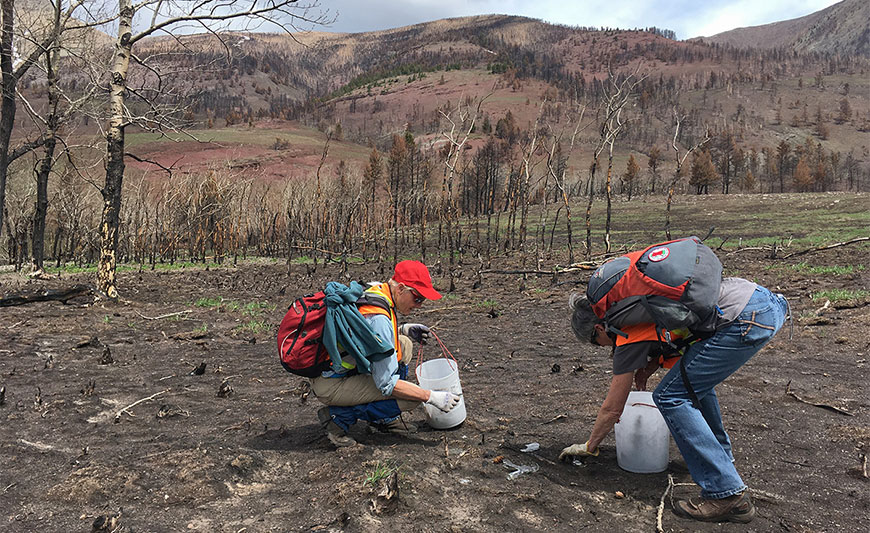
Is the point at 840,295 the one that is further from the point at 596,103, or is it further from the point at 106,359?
the point at 596,103

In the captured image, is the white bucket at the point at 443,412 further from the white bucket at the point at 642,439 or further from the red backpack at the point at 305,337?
the white bucket at the point at 642,439

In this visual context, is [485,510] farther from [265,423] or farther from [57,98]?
[57,98]

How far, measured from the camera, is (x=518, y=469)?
323 cm

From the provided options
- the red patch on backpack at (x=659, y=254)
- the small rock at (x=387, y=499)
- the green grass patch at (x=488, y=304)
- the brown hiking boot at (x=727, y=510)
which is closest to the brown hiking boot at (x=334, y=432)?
the small rock at (x=387, y=499)

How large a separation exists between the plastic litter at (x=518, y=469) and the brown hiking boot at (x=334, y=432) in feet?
3.25

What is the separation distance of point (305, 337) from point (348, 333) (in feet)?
1.01

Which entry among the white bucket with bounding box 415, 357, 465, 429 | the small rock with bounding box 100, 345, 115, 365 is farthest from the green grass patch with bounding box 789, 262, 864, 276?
the small rock with bounding box 100, 345, 115, 365

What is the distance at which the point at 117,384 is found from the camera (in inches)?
207

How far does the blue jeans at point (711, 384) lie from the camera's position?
2.63 metres

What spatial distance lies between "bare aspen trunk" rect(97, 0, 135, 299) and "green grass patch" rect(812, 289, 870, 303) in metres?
12.0

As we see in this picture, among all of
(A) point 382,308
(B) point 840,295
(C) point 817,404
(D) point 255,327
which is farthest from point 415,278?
(B) point 840,295

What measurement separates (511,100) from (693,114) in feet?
146

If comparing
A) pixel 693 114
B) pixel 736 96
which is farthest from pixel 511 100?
pixel 736 96

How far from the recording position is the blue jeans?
263cm
